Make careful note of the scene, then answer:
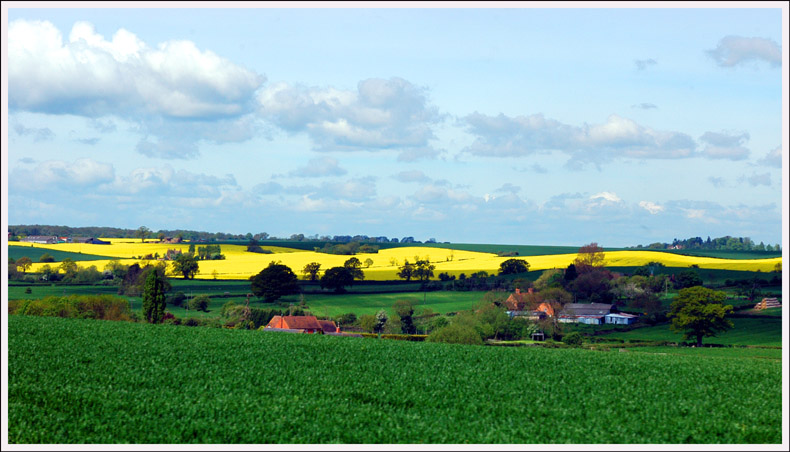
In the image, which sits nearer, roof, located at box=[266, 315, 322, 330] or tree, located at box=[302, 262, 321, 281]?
roof, located at box=[266, 315, 322, 330]

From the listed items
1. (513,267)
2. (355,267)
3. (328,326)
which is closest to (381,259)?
(355,267)

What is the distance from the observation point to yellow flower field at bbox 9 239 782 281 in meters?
73.7

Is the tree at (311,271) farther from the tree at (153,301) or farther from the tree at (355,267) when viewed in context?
the tree at (153,301)

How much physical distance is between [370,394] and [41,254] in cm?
7591

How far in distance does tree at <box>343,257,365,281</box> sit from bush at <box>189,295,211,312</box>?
1590 cm

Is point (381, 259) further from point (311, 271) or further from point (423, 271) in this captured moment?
point (311, 271)

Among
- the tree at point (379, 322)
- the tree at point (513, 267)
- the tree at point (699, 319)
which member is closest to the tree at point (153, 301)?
the tree at point (379, 322)

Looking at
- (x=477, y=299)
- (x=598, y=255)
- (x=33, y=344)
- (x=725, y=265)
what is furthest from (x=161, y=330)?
(x=725, y=265)

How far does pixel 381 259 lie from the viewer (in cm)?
7981

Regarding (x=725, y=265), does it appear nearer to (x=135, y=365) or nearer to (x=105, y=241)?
(x=135, y=365)

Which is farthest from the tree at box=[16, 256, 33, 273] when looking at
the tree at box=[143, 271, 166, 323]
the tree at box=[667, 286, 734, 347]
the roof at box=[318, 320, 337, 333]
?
the tree at box=[667, 286, 734, 347]

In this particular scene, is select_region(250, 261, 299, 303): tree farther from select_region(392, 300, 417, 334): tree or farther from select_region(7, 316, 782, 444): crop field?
select_region(7, 316, 782, 444): crop field

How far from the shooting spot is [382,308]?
2411 inches

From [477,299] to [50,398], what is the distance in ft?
158
